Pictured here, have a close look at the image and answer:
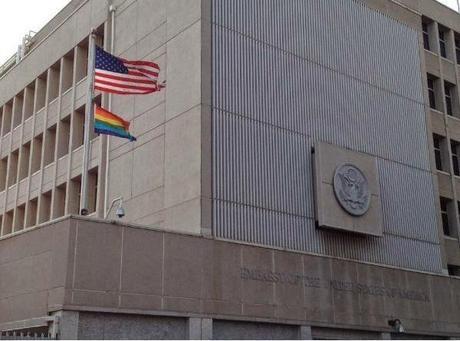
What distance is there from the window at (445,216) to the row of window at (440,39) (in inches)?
341

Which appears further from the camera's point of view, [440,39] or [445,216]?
[440,39]

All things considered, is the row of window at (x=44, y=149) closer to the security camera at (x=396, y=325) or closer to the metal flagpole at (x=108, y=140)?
the metal flagpole at (x=108, y=140)

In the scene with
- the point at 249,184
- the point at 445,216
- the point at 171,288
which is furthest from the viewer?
the point at 445,216

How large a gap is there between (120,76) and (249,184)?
627cm

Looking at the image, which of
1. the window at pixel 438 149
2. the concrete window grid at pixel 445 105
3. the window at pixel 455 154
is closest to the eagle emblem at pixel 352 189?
the concrete window grid at pixel 445 105

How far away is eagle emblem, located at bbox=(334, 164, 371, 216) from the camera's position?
28922 millimetres

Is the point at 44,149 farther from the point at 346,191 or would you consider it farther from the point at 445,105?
the point at 445,105

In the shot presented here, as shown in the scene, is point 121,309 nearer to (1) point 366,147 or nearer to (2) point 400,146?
(1) point 366,147

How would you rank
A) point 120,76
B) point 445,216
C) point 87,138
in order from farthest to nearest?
point 445,216, point 120,76, point 87,138

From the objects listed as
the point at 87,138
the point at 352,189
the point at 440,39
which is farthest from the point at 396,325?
the point at 440,39

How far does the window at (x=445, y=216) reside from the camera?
36.0 m

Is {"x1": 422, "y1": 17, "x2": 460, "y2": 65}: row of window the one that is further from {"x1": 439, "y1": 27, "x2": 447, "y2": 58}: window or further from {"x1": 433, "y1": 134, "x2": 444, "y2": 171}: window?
{"x1": 433, "y1": 134, "x2": 444, "y2": 171}: window

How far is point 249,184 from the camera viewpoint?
26.4 metres

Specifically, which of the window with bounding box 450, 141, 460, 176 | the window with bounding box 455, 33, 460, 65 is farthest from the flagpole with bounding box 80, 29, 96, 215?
the window with bounding box 455, 33, 460, 65
